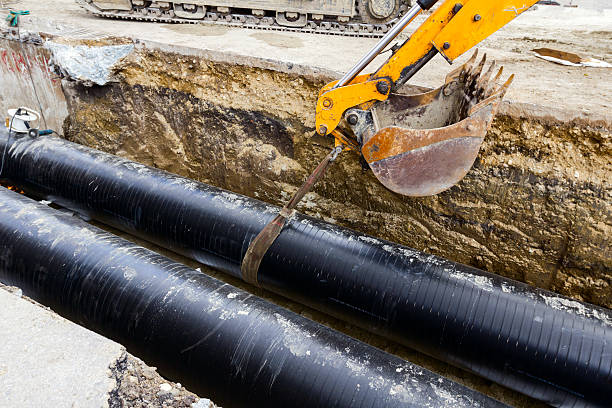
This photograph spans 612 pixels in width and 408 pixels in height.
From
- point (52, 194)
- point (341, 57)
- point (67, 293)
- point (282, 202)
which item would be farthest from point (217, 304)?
point (341, 57)

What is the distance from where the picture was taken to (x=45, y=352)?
1192 millimetres

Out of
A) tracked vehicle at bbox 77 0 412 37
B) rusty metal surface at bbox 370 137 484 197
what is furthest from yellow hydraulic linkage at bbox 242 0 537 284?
tracked vehicle at bbox 77 0 412 37

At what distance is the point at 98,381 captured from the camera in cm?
113

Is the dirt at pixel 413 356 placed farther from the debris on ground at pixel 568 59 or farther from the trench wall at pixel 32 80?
the debris on ground at pixel 568 59

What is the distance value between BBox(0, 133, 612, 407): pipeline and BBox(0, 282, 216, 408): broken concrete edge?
1.35 metres

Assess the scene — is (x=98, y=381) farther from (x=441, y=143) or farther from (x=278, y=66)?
(x=278, y=66)

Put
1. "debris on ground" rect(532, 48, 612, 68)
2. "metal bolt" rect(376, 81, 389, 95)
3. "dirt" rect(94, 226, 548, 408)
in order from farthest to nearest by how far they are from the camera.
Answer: "debris on ground" rect(532, 48, 612, 68), "dirt" rect(94, 226, 548, 408), "metal bolt" rect(376, 81, 389, 95)

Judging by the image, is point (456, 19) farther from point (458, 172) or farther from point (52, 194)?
point (52, 194)

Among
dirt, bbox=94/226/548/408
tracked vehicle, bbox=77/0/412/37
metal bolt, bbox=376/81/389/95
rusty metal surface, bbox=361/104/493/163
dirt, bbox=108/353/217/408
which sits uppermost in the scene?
tracked vehicle, bbox=77/0/412/37

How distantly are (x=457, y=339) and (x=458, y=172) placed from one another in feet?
3.04

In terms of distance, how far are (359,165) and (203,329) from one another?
165 cm

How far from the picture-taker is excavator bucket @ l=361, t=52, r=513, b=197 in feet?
6.38

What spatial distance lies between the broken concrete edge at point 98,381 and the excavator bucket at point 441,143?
4.85 ft

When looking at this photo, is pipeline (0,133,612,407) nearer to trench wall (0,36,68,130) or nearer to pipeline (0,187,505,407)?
pipeline (0,187,505,407)
